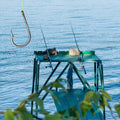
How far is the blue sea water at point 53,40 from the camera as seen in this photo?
36.6 feet

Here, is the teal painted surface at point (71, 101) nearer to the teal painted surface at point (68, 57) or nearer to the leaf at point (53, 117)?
the teal painted surface at point (68, 57)

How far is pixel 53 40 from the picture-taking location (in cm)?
1842

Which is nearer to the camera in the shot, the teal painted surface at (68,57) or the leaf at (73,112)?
the leaf at (73,112)

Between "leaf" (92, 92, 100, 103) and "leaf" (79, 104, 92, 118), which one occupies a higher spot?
"leaf" (92, 92, 100, 103)

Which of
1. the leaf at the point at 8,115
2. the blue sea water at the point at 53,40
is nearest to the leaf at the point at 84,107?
the leaf at the point at 8,115

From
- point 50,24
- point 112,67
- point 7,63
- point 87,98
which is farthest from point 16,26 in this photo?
point 87,98

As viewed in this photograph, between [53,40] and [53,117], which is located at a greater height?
[53,117]

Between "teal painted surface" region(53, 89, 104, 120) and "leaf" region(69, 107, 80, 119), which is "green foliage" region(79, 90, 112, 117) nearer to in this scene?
"leaf" region(69, 107, 80, 119)

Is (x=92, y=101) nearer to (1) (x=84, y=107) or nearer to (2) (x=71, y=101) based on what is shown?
(1) (x=84, y=107)

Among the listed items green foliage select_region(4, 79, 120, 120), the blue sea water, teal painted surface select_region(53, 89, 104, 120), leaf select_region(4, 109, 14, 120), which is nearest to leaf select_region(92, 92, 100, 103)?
green foliage select_region(4, 79, 120, 120)

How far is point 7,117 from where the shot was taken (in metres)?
1.41

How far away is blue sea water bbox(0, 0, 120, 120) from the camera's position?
1115 centimetres

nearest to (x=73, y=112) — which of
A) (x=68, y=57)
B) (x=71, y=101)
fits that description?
(x=71, y=101)

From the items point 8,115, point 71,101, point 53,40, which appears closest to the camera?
point 8,115
